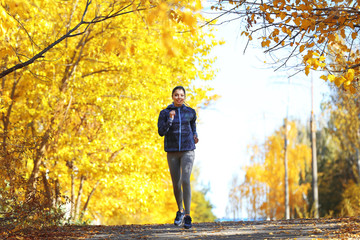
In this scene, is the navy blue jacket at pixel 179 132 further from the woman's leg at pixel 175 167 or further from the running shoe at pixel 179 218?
the running shoe at pixel 179 218

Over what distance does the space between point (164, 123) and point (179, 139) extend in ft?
1.08

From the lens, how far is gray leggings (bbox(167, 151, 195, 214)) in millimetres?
5973

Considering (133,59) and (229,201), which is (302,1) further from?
(229,201)

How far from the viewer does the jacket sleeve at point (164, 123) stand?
579 centimetres

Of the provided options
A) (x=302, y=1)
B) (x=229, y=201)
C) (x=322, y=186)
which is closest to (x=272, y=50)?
(x=302, y=1)

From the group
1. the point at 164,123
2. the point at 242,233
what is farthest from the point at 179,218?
the point at 164,123

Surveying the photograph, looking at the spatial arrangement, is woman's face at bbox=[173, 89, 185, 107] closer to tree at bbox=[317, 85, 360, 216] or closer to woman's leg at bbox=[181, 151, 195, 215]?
woman's leg at bbox=[181, 151, 195, 215]

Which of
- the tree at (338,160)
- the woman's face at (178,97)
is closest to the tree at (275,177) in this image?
the tree at (338,160)

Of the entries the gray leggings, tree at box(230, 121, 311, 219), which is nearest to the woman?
the gray leggings

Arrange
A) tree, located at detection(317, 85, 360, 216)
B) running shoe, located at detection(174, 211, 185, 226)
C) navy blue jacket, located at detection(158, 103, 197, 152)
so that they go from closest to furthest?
1. navy blue jacket, located at detection(158, 103, 197, 152)
2. running shoe, located at detection(174, 211, 185, 226)
3. tree, located at detection(317, 85, 360, 216)

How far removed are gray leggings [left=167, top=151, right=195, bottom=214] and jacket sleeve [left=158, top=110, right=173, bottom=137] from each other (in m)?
0.40

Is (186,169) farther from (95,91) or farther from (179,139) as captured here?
(95,91)

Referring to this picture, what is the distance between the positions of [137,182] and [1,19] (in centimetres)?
925

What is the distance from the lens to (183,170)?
5.98 meters
